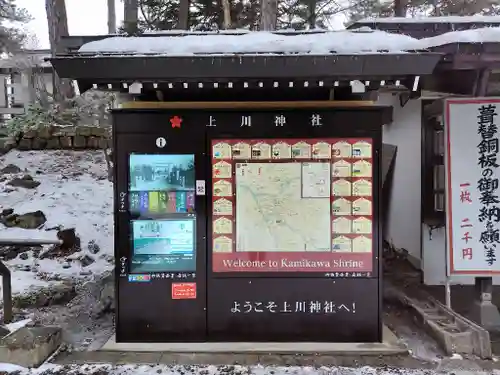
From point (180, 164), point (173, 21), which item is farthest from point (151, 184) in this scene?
point (173, 21)

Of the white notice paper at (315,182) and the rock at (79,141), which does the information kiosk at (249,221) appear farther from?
the rock at (79,141)

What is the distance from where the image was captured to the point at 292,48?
173 inches

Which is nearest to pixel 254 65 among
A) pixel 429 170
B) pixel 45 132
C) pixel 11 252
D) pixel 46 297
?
pixel 429 170

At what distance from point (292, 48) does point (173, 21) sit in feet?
41.1

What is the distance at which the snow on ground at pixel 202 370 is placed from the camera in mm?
4215

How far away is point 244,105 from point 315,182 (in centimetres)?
115

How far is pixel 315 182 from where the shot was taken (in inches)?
188

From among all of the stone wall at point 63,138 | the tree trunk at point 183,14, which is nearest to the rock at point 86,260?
the stone wall at point 63,138

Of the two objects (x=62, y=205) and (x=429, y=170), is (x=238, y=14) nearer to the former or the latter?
(x=62, y=205)

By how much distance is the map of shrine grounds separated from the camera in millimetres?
4777

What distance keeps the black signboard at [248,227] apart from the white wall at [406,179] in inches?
113

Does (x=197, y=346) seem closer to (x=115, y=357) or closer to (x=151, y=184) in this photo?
(x=115, y=357)

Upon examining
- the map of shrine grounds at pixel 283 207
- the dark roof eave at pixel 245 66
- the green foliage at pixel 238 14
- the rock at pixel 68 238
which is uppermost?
the green foliage at pixel 238 14

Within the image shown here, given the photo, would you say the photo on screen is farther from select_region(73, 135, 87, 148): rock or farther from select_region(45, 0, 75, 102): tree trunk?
select_region(45, 0, 75, 102): tree trunk
